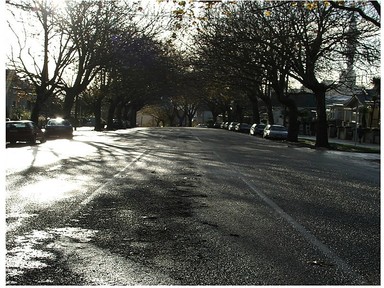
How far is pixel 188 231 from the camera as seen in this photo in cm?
771

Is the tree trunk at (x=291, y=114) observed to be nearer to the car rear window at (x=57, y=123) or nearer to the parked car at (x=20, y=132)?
the car rear window at (x=57, y=123)

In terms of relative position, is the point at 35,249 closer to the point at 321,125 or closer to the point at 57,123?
the point at 321,125

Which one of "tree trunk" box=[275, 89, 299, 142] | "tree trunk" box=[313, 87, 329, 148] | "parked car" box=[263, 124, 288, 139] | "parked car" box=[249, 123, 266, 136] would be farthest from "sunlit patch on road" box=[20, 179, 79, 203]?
"parked car" box=[249, 123, 266, 136]

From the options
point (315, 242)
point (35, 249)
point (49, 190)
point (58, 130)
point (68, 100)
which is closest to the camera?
point (35, 249)

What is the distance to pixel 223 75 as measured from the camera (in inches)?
2003

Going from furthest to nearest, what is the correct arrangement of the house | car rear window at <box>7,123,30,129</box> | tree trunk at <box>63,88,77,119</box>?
1. the house
2. tree trunk at <box>63,88,77,119</box>
3. car rear window at <box>7,123,30,129</box>

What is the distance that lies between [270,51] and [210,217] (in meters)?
32.8

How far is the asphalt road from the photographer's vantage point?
557 centimetres

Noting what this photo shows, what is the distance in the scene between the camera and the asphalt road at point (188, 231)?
5.57 meters

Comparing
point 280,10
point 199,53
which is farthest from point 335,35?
point 199,53

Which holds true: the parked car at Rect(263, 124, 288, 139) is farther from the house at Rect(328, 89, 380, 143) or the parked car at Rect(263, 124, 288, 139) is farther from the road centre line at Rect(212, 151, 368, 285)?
the road centre line at Rect(212, 151, 368, 285)

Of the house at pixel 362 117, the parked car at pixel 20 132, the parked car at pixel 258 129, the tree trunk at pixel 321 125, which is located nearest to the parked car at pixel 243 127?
the parked car at pixel 258 129

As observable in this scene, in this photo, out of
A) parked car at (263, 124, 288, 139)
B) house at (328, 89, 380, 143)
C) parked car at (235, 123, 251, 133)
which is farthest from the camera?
parked car at (235, 123, 251, 133)

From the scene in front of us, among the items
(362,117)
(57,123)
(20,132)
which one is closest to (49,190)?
(20,132)
